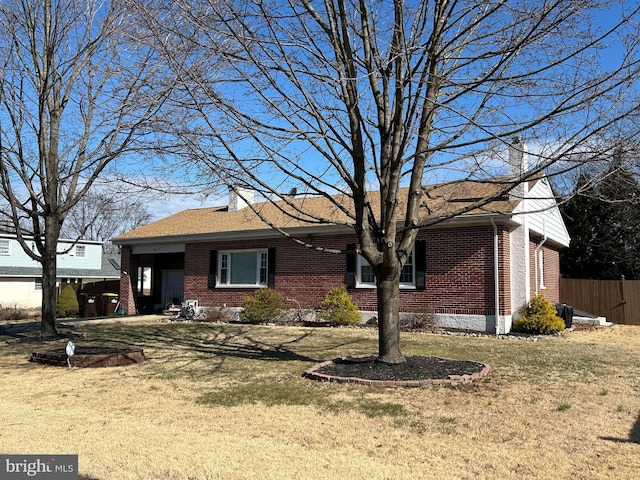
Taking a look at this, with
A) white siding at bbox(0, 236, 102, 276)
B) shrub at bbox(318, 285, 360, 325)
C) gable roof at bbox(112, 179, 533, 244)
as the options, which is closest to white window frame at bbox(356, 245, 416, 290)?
shrub at bbox(318, 285, 360, 325)

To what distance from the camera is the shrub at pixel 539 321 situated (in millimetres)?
14531

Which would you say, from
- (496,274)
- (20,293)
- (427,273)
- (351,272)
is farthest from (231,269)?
(20,293)

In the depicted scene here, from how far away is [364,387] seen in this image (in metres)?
7.40

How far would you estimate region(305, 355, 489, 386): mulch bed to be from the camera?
756 cm

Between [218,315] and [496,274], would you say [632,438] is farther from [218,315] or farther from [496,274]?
[218,315]

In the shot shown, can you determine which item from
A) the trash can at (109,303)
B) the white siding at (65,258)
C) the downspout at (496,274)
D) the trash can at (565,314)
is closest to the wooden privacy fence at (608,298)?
the trash can at (565,314)

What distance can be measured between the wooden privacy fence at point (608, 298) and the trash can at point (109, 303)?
1879cm

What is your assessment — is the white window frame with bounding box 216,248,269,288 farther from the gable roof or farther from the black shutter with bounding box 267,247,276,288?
the gable roof

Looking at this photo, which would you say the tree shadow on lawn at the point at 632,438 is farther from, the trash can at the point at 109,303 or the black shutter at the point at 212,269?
the trash can at the point at 109,303

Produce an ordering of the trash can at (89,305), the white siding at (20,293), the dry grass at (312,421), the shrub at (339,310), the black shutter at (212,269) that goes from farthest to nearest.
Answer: the white siding at (20,293) → the trash can at (89,305) → the black shutter at (212,269) → the shrub at (339,310) → the dry grass at (312,421)

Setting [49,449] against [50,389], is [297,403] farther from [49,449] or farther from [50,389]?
[50,389]

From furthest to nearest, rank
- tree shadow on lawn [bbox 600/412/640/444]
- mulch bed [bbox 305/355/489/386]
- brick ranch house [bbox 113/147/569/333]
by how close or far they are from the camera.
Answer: brick ranch house [bbox 113/147/569/333]
mulch bed [bbox 305/355/489/386]
tree shadow on lawn [bbox 600/412/640/444]

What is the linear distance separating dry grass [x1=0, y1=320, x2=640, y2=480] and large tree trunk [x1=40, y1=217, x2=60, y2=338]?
8.50ft

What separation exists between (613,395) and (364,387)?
10.5 ft
